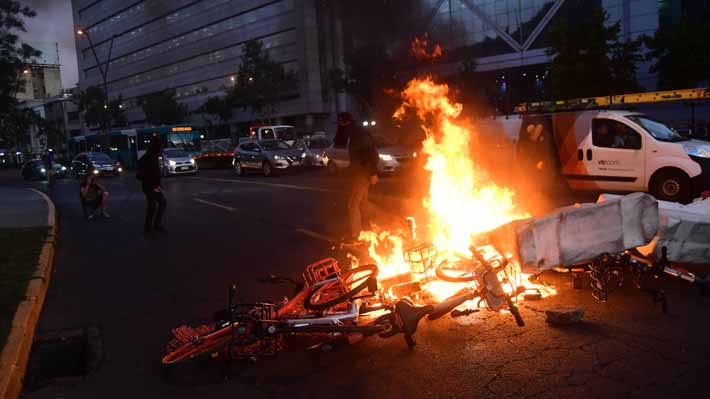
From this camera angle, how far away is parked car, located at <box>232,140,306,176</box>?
23.8m

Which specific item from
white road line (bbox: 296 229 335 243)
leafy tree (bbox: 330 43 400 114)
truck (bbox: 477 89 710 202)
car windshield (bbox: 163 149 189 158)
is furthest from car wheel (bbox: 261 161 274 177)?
white road line (bbox: 296 229 335 243)

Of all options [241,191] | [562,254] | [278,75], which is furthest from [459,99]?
[562,254]

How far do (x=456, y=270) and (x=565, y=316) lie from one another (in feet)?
4.85

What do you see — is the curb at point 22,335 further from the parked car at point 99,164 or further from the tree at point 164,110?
the tree at point 164,110

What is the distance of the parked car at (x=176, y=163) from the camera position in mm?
28156

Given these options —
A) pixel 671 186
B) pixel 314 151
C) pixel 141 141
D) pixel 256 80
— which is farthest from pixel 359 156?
pixel 256 80

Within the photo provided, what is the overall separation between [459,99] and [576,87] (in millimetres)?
6960

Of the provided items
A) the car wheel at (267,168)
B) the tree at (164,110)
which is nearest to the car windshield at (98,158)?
the car wheel at (267,168)

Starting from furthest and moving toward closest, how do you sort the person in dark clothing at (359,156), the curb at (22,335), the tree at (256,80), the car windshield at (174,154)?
the tree at (256,80) → the car windshield at (174,154) → the person in dark clothing at (359,156) → the curb at (22,335)

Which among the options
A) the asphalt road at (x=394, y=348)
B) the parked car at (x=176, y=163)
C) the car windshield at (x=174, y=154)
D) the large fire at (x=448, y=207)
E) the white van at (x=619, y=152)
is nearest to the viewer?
the asphalt road at (x=394, y=348)

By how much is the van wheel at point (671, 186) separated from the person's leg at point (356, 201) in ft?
21.1

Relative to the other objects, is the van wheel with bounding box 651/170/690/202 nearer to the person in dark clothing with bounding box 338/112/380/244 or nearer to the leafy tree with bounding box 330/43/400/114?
the person in dark clothing with bounding box 338/112/380/244

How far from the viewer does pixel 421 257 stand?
563 centimetres

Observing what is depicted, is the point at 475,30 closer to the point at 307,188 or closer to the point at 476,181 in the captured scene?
the point at 307,188
